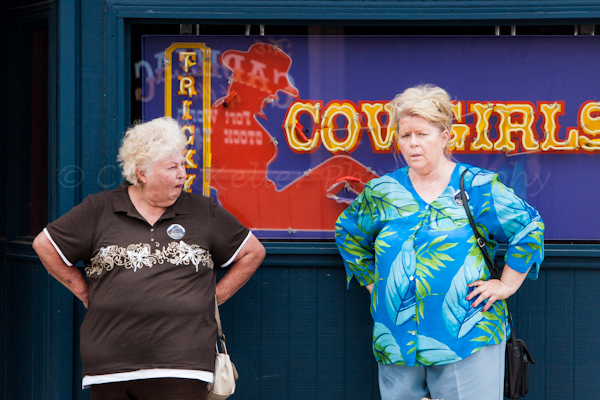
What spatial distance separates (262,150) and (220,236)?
87 cm

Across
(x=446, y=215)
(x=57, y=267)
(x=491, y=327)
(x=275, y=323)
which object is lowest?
(x=275, y=323)

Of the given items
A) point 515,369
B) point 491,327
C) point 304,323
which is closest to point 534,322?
point 515,369

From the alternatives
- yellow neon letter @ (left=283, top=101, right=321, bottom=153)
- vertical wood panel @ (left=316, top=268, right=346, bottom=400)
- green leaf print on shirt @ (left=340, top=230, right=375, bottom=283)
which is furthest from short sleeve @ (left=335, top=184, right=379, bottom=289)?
yellow neon letter @ (left=283, top=101, right=321, bottom=153)

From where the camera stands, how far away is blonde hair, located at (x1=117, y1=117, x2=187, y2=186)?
272cm

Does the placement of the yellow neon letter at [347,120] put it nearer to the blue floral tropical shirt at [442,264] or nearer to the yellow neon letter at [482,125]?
the yellow neon letter at [482,125]

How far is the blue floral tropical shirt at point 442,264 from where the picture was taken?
2646 mm

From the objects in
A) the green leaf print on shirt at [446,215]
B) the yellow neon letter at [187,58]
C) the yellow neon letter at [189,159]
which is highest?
the yellow neon letter at [187,58]

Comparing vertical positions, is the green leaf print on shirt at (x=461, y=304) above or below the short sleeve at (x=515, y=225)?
below

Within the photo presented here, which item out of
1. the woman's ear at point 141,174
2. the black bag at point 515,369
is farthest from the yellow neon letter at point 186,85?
the black bag at point 515,369

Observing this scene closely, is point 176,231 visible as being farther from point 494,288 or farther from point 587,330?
point 587,330

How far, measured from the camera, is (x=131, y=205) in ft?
9.11

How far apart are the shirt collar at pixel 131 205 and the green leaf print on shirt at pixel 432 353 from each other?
118 centimetres

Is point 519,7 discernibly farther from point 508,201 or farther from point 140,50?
point 140,50

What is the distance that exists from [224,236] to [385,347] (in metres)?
0.87
